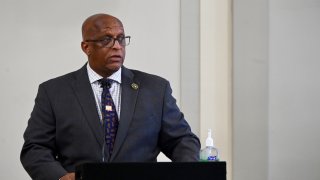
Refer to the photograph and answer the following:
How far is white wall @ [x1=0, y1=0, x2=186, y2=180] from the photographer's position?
11.1ft

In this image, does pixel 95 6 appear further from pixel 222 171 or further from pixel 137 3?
pixel 222 171

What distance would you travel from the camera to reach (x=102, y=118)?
7.79ft

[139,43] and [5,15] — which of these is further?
[139,43]

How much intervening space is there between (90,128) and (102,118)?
7 cm

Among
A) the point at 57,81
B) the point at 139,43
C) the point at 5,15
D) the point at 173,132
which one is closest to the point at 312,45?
the point at 139,43

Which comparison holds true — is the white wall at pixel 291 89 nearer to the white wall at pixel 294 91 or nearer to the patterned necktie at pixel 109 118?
the white wall at pixel 294 91

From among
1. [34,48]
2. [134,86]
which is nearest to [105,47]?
[134,86]

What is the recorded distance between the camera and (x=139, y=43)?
3.62 m

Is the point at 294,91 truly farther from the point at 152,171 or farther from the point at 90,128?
the point at 152,171

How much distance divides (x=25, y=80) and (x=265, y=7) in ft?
5.07

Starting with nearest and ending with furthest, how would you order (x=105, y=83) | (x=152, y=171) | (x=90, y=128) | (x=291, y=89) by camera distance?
1. (x=152, y=171)
2. (x=90, y=128)
3. (x=105, y=83)
4. (x=291, y=89)

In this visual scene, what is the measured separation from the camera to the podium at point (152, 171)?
5.77 ft

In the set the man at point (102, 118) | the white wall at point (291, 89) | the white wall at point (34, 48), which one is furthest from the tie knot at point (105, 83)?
the white wall at point (291, 89)

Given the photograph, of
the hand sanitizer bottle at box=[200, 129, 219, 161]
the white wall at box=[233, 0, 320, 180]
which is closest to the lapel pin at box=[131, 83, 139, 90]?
the hand sanitizer bottle at box=[200, 129, 219, 161]
